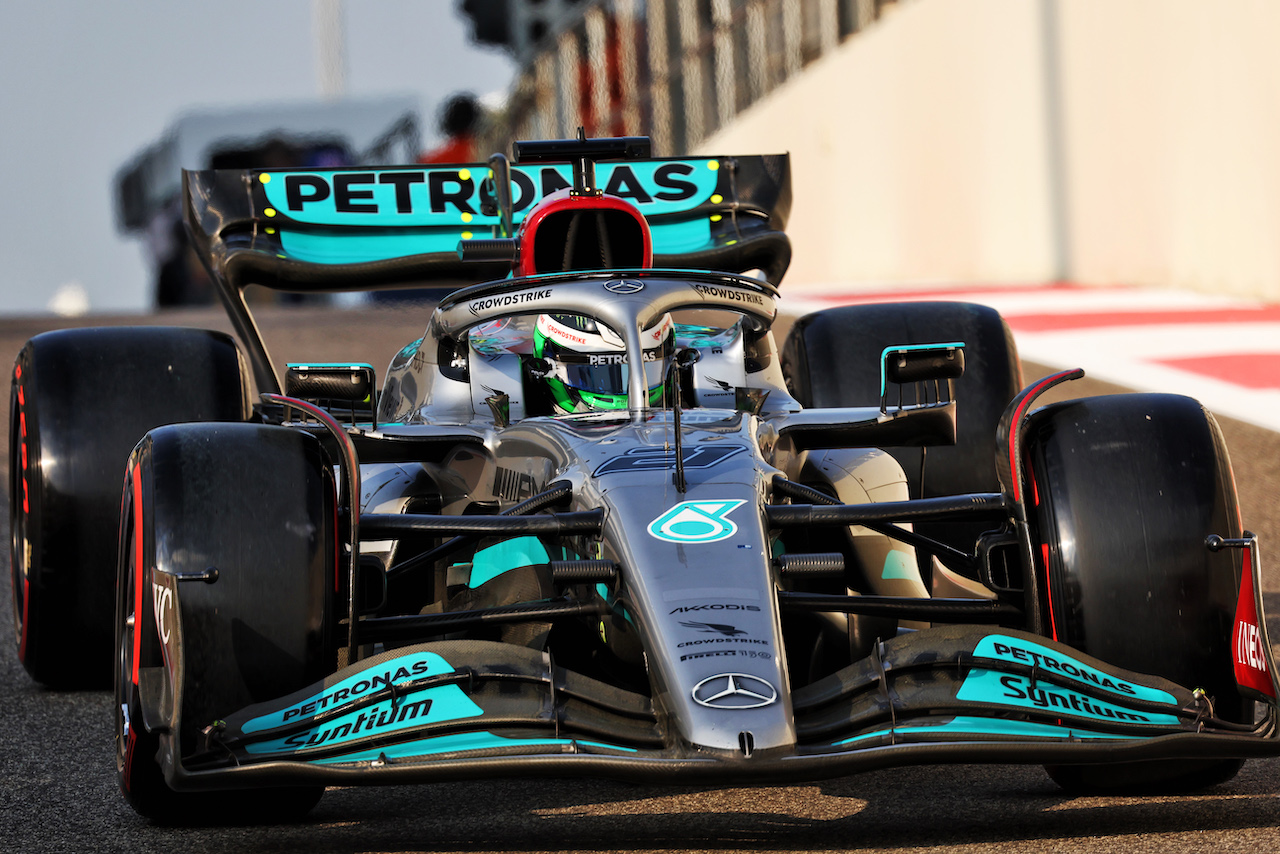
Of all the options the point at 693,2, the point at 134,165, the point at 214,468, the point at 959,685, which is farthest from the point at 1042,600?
the point at 134,165

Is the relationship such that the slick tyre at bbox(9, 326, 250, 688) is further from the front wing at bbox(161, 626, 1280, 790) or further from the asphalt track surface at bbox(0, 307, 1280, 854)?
the front wing at bbox(161, 626, 1280, 790)

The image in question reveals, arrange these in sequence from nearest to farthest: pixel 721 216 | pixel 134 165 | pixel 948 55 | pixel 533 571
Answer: pixel 533 571 → pixel 721 216 → pixel 948 55 → pixel 134 165

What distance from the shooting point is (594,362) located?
4992mm

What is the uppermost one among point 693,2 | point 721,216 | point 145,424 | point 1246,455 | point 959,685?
point 693,2

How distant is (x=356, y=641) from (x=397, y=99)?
30.6m

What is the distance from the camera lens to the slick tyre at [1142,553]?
380 centimetres

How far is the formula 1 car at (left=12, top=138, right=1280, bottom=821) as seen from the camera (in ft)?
11.2

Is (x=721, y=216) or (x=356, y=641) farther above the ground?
(x=721, y=216)

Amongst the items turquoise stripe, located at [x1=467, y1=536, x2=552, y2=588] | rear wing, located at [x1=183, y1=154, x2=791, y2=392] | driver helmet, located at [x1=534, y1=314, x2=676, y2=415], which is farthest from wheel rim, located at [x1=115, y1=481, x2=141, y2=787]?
rear wing, located at [x1=183, y1=154, x2=791, y2=392]

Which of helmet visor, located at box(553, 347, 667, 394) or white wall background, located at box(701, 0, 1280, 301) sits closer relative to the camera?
helmet visor, located at box(553, 347, 667, 394)

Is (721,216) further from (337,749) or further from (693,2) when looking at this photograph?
(693,2)

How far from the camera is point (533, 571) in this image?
14.3 ft

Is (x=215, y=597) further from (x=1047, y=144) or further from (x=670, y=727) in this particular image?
(x=1047, y=144)

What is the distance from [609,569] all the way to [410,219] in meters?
3.46
